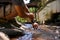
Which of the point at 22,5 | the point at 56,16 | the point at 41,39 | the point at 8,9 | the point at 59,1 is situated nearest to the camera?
the point at 22,5

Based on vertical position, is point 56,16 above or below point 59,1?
below

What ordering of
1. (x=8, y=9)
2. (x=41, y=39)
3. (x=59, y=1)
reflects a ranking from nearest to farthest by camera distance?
(x=41, y=39) → (x=8, y=9) → (x=59, y=1)

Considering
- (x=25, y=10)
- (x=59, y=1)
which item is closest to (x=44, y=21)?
(x=59, y=1)

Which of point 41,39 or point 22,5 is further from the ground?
point 22,5

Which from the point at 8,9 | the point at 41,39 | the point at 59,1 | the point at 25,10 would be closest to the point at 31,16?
the point at 25,10

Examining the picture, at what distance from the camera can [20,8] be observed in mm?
2699

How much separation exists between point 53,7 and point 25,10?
870 centimetres

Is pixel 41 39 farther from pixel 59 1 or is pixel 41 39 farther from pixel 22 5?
pixel 59 1

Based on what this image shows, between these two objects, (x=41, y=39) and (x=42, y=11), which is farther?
(x=42, y=11)

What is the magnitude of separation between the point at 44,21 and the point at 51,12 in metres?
0.80

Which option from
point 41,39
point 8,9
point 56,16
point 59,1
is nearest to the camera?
point 41,39

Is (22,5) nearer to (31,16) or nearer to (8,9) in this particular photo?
(31,16)

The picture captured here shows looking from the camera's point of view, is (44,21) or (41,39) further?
(44,21)

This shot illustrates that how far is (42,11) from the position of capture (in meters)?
11.9
